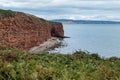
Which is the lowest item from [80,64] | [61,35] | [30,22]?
[61,35]

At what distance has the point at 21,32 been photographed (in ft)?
256

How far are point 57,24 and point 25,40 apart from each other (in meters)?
57.4

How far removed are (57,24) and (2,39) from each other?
2703 inches

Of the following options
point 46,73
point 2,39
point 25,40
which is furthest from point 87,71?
point 25,40

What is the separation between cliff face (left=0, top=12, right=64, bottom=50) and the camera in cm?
7044

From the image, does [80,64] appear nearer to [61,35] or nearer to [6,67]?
[6,67]

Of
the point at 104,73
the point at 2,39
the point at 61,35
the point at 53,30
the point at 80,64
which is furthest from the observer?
the point at 61,35

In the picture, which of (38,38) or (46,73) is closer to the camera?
(46,73)

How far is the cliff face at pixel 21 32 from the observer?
70.4 metres

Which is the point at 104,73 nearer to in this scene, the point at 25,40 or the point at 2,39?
the point at 2,39

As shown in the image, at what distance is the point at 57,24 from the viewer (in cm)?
13612

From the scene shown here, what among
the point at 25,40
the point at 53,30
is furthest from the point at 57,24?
the point at 25,40

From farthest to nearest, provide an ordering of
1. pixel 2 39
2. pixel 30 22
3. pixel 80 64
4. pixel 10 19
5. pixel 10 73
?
pixel 30 22 < pixel 10 19 < pixel 2 39 < pixel 80 64 < pixel 10 73

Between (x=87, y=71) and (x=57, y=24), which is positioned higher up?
(x=87, y=71)
